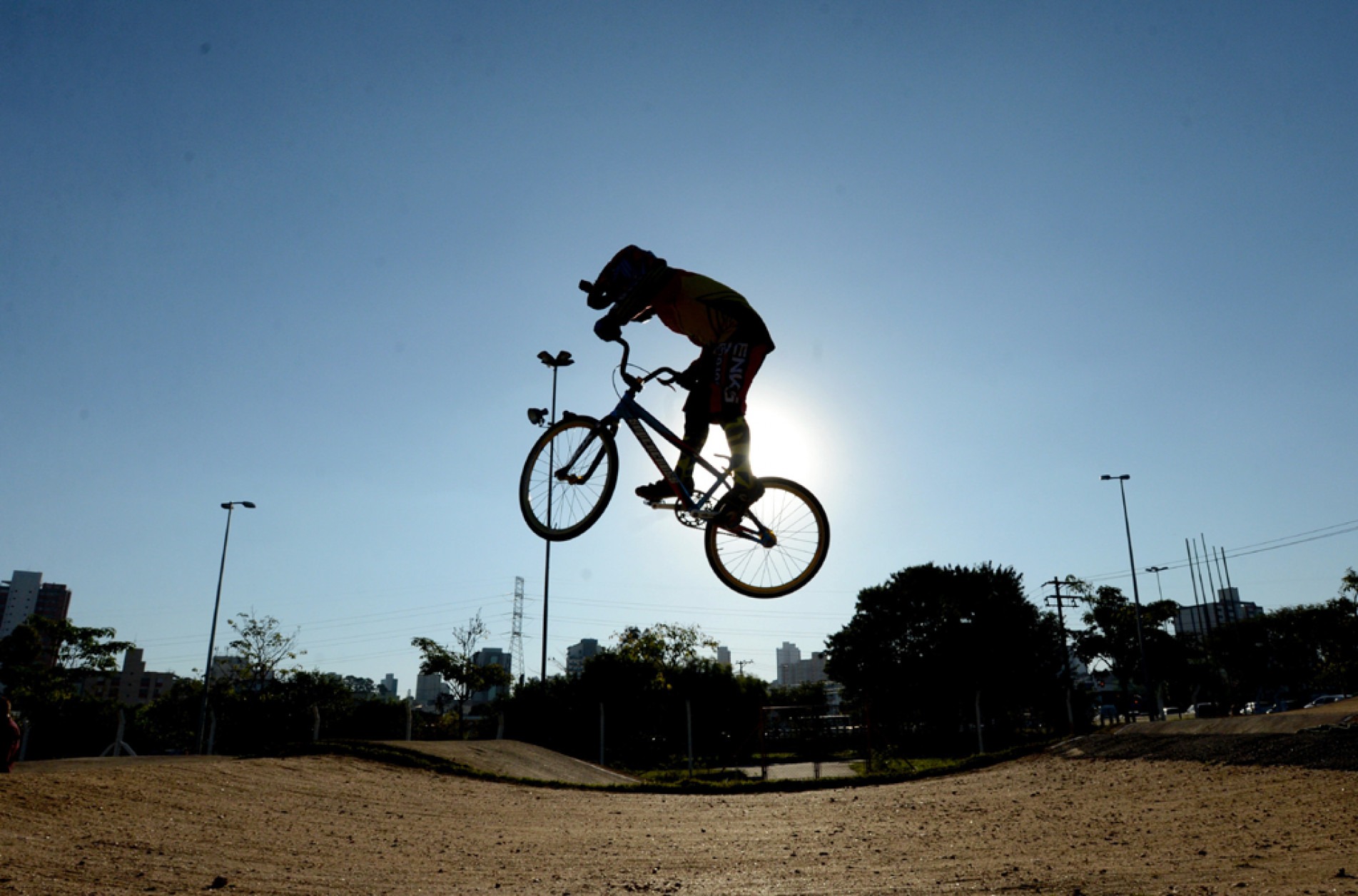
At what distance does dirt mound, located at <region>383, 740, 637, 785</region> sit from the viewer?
83.8 ft

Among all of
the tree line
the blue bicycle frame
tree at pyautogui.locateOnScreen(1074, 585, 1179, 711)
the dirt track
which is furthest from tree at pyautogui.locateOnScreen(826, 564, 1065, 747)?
the blue bicycle frame

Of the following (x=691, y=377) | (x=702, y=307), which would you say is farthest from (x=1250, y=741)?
(x=702, y=307)

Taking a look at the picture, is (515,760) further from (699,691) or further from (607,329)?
(699,691)

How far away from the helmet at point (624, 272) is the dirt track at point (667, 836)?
22.1 feet

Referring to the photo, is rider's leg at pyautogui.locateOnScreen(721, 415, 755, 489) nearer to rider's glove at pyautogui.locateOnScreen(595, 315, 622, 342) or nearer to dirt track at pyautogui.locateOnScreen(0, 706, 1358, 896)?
rider's glove at pyautogui.locateOnScreen(595, 315, 622, 342)

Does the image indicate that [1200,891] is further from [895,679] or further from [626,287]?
[895,679]

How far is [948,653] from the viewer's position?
5678 centimetres

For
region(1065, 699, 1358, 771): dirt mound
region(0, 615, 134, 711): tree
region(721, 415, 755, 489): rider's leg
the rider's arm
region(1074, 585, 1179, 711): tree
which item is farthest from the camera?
region(1074, 585, 1179, 711): tree

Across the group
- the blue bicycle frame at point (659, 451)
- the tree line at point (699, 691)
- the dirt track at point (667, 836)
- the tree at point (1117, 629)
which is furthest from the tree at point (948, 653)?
the blue bicycle frame at point (659, 451)

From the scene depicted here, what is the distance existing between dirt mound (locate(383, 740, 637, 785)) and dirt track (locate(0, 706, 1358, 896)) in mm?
5636

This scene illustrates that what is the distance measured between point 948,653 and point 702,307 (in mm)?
54200

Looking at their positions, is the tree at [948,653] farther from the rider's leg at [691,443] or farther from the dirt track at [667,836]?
the rider's leg at [691,443]

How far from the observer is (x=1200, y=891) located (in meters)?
8.74

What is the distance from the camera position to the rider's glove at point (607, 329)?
26.8 ft
